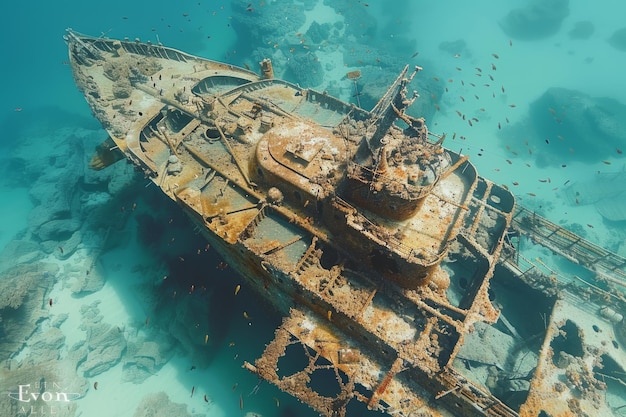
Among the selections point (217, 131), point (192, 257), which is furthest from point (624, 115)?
point (192, 257)

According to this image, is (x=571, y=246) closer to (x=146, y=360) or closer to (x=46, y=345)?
(x=146, y=360)

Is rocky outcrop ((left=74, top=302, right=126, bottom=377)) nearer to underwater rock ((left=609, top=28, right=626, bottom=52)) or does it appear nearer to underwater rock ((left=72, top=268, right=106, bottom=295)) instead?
underwater rock ((left=72, top=268, right=106, bottom=295))

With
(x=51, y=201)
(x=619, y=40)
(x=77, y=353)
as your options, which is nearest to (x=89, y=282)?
(x=77, y=353)

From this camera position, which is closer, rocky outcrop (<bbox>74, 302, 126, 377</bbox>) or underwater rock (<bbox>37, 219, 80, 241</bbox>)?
rocky outcrop (<bbox>74, 302, 126, 377</bbox>)

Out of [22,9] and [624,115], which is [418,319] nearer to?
[624,115]

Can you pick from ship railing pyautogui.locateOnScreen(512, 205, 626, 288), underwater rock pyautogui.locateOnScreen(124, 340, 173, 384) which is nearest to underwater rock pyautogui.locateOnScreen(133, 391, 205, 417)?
underwater rock pyautogui.locateOnScreen(124, 340, 173, 384)

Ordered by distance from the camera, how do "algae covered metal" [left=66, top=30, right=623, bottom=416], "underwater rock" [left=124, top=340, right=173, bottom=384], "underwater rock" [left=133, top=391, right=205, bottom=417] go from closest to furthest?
"algae covered metal" [left=66, top=30, right=623, bottom=416]
"underwater rock" [left=133, top=391, right=205, bottom=417]
"underwater rock" [left=124, top=340, right=173, bottom=384]

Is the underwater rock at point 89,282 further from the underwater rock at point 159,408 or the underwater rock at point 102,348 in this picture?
the underwater rock at point 159,408
